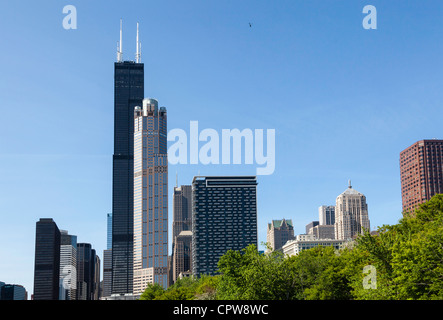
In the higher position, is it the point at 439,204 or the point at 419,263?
the point at 439,204

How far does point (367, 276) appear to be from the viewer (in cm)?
6388

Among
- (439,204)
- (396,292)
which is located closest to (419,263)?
(396,292)

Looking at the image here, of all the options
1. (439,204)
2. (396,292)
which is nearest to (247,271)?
(396,292)

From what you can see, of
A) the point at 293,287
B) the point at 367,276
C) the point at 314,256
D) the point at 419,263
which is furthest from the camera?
the point at 314,256

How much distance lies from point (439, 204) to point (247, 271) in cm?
3581
